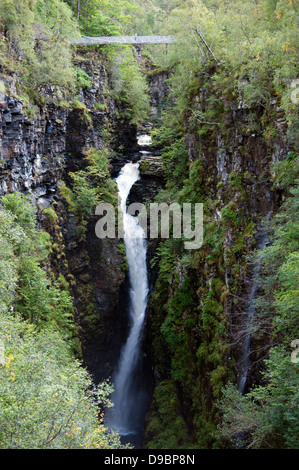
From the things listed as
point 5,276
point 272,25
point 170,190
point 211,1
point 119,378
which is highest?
point 211,1

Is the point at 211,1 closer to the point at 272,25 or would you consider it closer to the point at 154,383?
the point at 272,25

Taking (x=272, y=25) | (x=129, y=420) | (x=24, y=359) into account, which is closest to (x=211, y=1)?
(x=272, y=25)

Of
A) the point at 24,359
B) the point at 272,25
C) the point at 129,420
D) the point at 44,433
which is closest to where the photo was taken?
the point at 44,433

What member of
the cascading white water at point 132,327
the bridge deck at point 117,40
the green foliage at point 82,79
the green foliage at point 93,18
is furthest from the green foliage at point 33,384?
the green foliage at point 93,18

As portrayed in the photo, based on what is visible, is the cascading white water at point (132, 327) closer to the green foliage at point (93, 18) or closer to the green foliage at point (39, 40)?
the green foliage at point (39, 40)

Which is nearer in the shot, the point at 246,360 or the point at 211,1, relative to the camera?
the point at 246,360

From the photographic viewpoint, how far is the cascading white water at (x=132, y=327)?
19.6 m

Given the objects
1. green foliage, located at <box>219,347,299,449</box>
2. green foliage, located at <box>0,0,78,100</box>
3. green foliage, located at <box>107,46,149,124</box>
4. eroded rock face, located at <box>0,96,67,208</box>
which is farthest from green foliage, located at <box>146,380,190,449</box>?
green foliage, located at <box>107,46,149,124</box>

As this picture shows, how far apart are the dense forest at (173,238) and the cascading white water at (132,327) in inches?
29.9

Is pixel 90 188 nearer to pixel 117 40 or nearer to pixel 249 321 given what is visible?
pixel 117 40

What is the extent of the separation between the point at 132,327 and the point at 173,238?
7.02 meters

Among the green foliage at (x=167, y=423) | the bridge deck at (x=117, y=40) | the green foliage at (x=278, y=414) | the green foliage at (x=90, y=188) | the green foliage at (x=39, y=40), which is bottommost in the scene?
the green foliage at (x=167, y=423)

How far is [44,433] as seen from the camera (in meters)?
6.56

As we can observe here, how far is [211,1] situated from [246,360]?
23838 millimetres
